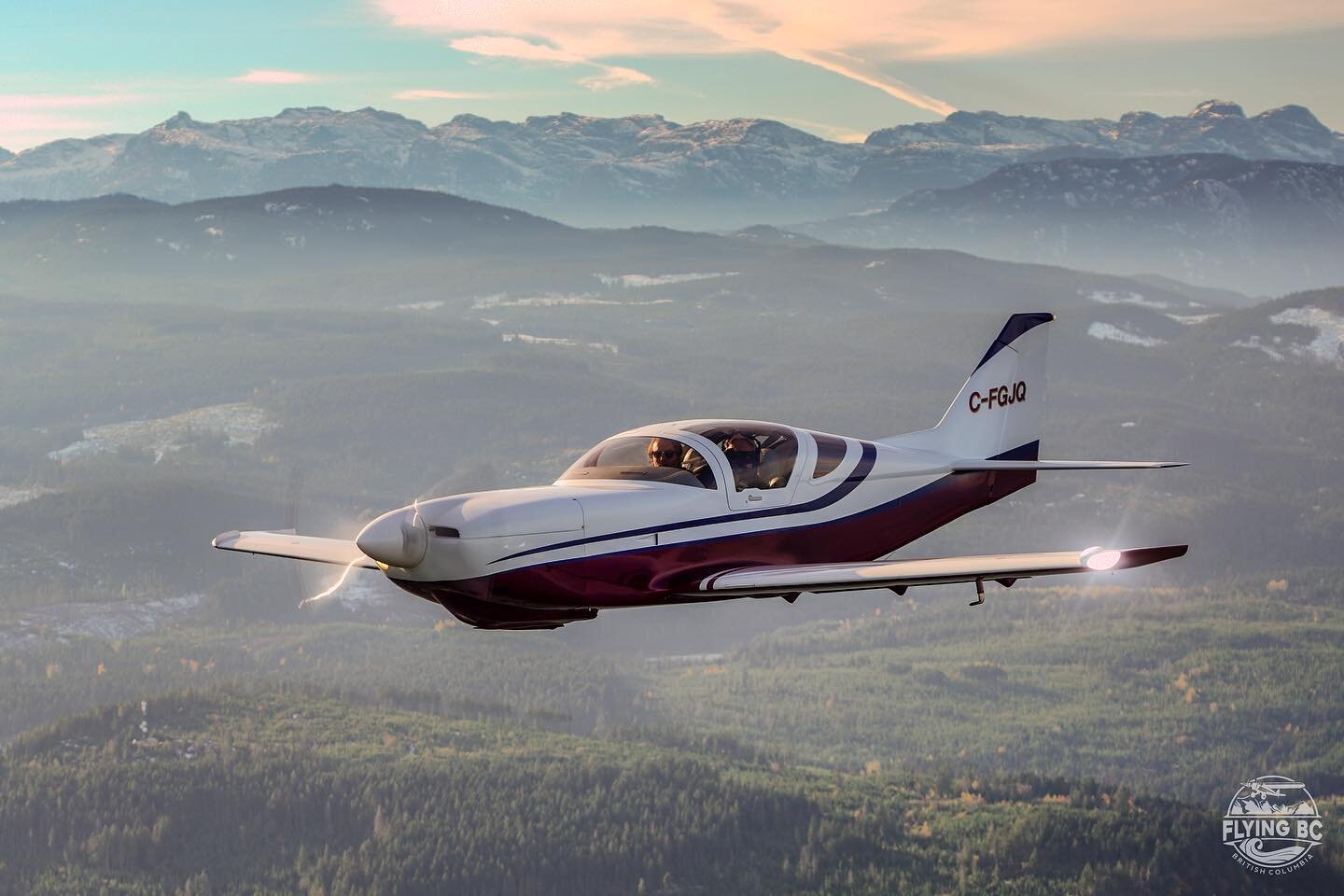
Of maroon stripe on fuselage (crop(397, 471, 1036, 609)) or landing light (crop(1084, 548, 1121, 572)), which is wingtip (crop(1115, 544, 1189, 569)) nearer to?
landing light (crop(1084, 548, 1121, 572))

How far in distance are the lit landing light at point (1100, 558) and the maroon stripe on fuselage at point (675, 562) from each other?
35.8 ft

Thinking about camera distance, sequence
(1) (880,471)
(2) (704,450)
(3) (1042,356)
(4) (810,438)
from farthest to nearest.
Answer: (3) (1042,356) < (1) (880,471) < (4) (810,438) < (2) (704,450)

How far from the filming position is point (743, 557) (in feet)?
120

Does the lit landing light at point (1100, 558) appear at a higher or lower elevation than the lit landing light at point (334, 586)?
higher

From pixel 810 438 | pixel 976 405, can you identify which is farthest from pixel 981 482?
pixel 810 438

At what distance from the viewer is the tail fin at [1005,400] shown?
47.7 meters

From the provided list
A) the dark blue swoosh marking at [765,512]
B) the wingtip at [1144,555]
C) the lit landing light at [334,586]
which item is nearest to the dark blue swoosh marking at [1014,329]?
the dark blue swoosh marking at [765,512]

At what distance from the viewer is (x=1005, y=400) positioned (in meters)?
48.4

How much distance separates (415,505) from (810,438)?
487 inches

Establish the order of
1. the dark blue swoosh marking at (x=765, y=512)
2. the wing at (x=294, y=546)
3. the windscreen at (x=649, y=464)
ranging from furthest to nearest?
the wing at (x=294, y=546)
the windscreen at (x=649, y=464)
the dark blue swoosh marking at (x=765, y=512)

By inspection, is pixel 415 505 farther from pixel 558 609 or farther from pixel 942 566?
pixel 942 566

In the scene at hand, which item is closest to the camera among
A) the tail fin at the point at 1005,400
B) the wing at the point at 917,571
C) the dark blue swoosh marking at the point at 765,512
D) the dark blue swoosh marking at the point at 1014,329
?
the wing at the point at 917,571

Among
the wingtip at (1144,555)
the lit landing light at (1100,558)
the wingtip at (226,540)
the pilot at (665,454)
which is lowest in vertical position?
the wingtip at (226,540)

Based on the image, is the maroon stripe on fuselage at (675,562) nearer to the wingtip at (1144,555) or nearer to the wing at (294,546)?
the wing at (294,546)
